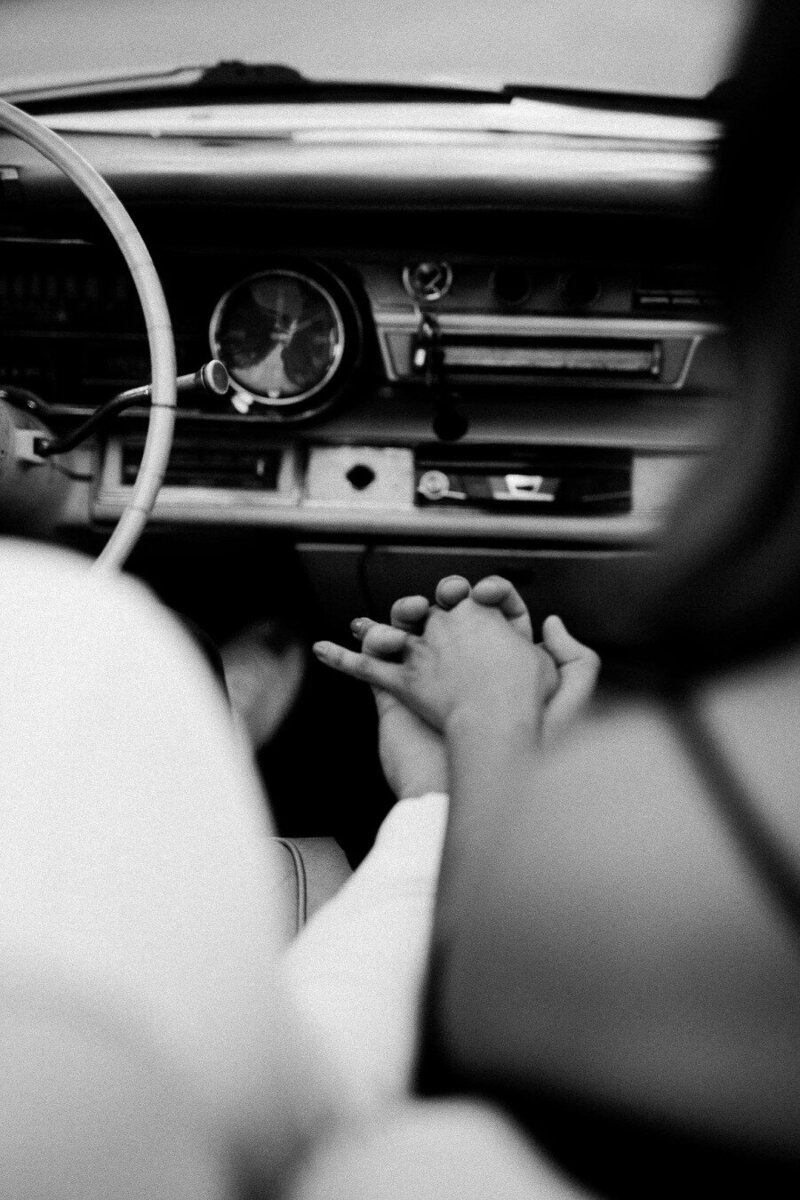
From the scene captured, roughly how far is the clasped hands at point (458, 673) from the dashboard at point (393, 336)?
44cm

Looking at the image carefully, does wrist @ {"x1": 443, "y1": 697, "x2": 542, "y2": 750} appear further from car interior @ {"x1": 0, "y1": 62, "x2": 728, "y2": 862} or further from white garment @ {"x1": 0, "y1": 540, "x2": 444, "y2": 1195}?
car interior @ {"x1": 0, "y1": 62, "x2": 728, "y2": 862}

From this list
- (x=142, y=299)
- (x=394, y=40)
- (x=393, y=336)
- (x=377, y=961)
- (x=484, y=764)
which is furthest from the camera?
(x=393, y=336)

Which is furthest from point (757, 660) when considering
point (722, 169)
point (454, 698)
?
point (454, 698)

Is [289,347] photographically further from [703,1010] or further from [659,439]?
[703,1010]

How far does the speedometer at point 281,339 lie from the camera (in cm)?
129

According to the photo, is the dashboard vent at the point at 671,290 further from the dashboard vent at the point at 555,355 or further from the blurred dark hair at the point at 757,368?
the blurred dark hair at the point at 757,368

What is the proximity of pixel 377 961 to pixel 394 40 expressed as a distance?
114cm

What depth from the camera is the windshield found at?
44.6 inches

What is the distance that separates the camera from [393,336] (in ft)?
4.19

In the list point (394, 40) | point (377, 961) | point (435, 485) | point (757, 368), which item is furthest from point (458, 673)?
point (394, 40)

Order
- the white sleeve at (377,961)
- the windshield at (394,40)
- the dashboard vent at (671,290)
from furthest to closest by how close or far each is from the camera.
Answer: the dashboard vent at (671,290) < the windshield at (394,40) < the white sleeve at (377,961)

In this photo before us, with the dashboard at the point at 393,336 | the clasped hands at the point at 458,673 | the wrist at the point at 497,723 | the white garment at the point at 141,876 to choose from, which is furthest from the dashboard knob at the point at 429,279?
the white garment at the point at 141,876

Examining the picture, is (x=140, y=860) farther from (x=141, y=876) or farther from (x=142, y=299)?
(x=142, y=299)

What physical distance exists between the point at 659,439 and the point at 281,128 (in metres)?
0.67
